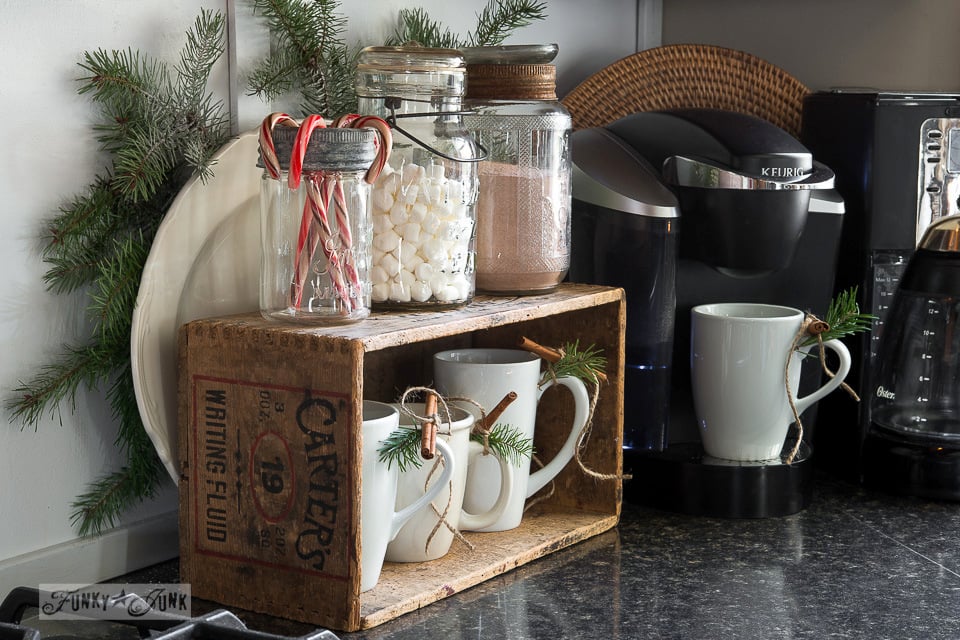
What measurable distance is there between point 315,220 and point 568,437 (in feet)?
1.09

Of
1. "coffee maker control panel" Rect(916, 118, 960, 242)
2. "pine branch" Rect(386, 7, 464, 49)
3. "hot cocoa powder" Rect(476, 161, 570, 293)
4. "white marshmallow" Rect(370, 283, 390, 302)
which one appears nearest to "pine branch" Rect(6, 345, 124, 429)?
"white marshmallow" Rect(370, 283, 390, 302)

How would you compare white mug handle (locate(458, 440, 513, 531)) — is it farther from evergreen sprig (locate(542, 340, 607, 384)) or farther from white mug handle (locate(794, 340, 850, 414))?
white mug handle (locate(794, 340, 850, 414))

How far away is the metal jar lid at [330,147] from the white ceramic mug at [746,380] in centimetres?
42

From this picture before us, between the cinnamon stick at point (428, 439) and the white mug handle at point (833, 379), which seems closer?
the cinnamon stick at point (428, 439)

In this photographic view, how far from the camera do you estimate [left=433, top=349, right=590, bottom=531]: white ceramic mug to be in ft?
3.21

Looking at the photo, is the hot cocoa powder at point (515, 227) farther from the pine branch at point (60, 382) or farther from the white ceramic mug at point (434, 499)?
the pine branch at point (60, 382)

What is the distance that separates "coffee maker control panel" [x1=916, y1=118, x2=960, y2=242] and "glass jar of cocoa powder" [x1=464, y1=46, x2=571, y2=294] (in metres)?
0.44

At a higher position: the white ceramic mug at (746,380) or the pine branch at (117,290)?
the pine branch at (117,290)

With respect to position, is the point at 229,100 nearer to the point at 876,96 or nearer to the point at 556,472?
the point at 556,472

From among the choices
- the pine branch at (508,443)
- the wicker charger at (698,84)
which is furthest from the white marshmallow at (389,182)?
the wicker charger at (698,84)

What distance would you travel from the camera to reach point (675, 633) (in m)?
0.85

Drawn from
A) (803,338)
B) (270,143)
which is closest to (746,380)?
(803,338)

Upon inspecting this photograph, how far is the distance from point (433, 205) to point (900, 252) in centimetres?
57

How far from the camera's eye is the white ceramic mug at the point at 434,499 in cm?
A: 92
